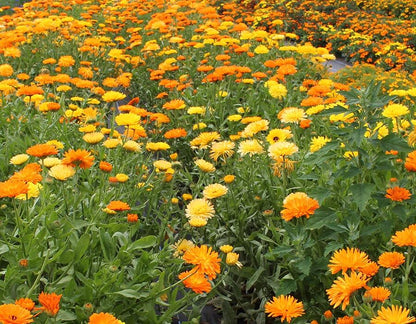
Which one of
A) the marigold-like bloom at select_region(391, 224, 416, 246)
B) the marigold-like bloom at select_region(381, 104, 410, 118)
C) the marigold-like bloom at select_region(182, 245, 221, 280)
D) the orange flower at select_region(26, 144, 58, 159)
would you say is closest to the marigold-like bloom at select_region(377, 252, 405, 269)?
the marigold-like bloom at select_region(391, 224, 416, 246)

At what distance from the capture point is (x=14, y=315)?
1.24m

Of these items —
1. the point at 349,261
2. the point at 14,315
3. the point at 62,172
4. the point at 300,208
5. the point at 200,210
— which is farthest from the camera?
the point at 200,210

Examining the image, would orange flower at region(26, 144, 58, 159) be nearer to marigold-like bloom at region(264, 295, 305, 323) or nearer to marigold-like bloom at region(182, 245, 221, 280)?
marigold-like bloom at region(182, 245, 221, 280)

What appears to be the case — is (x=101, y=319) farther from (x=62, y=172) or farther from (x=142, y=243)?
(x=62, y=172)

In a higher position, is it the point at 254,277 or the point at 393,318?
the point at 393,318

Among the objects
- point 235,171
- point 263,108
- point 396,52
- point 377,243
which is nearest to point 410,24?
point 396,52

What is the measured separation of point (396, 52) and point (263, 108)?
5314 millimetres

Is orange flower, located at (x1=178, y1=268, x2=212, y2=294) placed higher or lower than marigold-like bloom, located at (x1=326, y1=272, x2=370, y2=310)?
lower

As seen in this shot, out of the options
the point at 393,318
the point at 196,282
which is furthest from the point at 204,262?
the point at 393,318

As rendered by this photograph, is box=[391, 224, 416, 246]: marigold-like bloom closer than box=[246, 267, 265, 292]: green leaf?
Yes

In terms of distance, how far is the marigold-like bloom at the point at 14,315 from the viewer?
122 centimetres

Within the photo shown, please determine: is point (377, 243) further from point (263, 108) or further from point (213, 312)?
point (263, 108)

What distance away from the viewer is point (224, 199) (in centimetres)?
284

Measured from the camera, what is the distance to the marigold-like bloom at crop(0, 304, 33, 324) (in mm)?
1223
